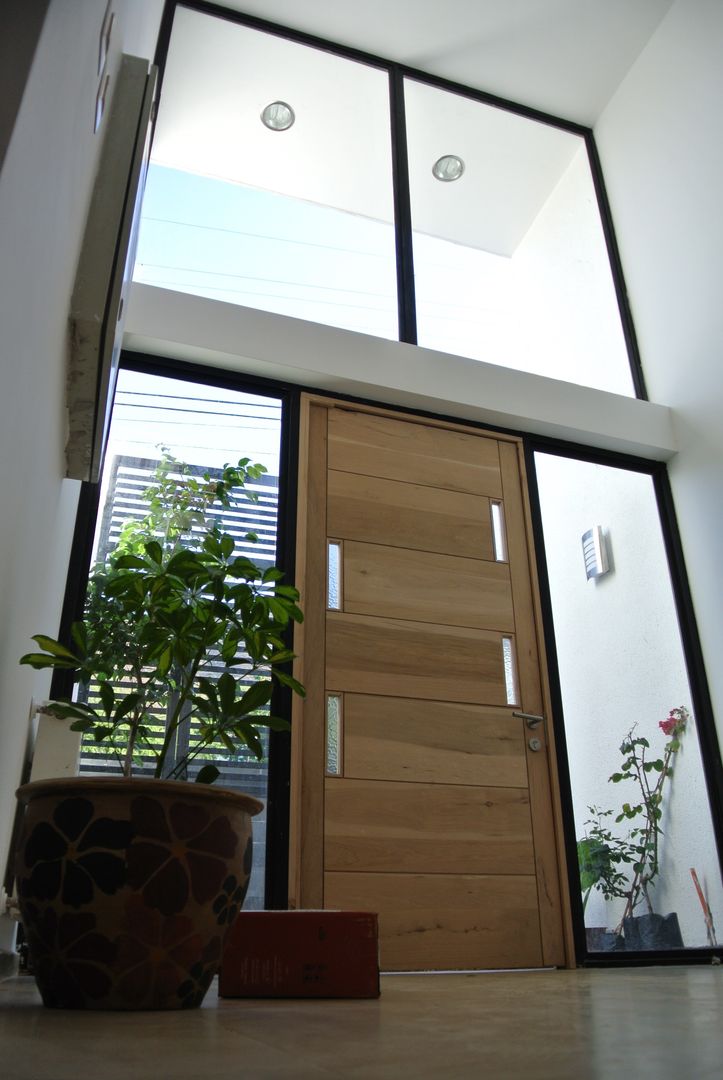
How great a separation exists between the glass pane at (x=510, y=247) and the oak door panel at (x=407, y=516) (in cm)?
82

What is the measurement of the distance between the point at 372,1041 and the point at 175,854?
0.41 metres

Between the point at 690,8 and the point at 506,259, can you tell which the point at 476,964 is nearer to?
the point at 506,259

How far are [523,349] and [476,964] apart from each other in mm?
2763

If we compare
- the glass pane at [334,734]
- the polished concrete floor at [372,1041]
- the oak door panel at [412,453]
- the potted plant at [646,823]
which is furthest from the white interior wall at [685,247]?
the polished concrete floor at [372,1041]

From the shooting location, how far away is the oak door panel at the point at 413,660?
3102 mm

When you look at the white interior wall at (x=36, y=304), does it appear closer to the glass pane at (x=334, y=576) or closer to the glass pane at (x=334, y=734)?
the glass pane at (x=334, y=734)

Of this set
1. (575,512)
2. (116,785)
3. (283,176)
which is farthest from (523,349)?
(116,785)

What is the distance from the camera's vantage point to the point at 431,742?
308 cm

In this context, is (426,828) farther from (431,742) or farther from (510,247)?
(510,247)

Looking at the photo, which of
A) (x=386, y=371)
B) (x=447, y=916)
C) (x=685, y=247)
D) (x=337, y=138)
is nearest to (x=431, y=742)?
(x=447, y=916)

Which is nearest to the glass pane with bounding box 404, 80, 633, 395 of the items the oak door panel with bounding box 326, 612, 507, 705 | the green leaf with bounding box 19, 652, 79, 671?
the oak door panel with bounding box 326, 612, 507, 705

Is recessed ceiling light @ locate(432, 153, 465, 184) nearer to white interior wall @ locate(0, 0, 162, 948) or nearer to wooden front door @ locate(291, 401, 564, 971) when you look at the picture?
wooden front door @ locate(291, 401, 564, 971)

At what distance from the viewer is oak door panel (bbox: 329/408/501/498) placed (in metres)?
3.50

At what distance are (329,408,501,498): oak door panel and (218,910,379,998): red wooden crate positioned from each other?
216 centimetres
